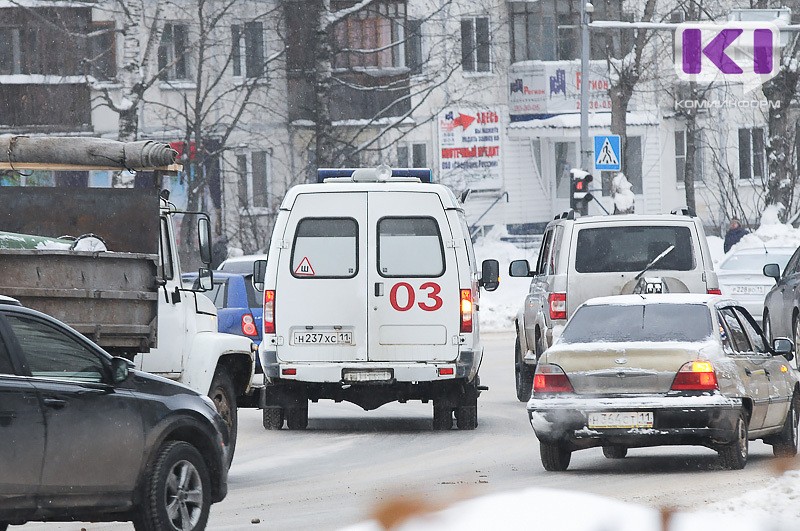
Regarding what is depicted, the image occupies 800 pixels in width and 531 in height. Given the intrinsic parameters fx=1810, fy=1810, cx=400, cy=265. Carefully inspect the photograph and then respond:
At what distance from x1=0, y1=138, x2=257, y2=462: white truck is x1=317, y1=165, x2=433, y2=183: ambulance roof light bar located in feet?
11.1

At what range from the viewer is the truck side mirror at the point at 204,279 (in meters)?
13.6

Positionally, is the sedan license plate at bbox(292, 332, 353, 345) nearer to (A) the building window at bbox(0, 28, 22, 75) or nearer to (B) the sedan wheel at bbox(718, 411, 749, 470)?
(B) the sedan wheel at bbox(718, 411, 749, 470)

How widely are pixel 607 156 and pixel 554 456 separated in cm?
2490

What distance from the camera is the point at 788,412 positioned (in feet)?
46.1

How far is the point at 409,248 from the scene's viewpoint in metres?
16.5

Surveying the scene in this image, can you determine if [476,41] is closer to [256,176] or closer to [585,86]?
[256,176]

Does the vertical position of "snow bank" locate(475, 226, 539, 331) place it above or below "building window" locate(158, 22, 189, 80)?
below

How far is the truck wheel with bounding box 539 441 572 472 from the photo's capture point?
12852 mm

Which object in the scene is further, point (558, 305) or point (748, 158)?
point (748, 158)

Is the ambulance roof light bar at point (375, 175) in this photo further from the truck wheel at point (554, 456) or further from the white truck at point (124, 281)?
the truck wheel at point (554, 456)

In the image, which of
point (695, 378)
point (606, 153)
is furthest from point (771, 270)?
point (606, 153)

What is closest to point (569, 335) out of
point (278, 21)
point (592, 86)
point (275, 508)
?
point (275, 508)

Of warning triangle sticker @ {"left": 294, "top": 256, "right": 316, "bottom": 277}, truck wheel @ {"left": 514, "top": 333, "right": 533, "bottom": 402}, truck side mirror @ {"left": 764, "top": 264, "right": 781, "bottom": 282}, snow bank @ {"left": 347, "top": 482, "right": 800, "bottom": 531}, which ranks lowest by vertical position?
truck wheel @ {"left": 514, "top": 333, "right": 533, "bottom": 402}

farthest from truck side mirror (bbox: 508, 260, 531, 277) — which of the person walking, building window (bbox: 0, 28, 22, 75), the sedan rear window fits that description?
building window (bbox: 0, 28, 22, 75)
